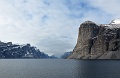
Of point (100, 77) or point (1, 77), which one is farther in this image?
point (1, 77)

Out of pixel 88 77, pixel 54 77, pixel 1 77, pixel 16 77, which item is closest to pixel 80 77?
Result: pixel 88 77

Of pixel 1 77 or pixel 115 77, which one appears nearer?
pixel 115 77

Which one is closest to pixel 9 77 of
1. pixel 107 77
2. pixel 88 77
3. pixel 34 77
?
pixel 34 77

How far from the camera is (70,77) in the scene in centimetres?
7938

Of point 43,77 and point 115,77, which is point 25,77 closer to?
point 43,77

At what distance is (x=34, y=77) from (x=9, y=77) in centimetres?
923

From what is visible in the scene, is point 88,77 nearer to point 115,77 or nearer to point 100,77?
point 100,77

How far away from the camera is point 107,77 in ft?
255

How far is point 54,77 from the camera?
80250 millimetres

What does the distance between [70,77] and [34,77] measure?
12872 mm

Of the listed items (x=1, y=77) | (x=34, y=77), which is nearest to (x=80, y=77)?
(x=34, y=77)

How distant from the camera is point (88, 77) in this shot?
78312mm

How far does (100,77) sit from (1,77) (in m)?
35.6

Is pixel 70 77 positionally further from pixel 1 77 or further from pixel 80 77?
pixel 1 77
